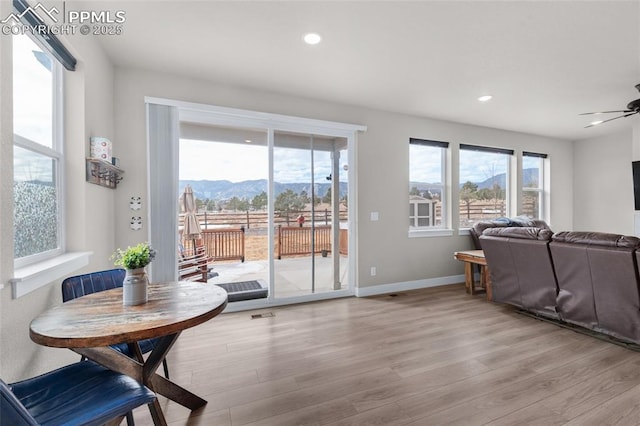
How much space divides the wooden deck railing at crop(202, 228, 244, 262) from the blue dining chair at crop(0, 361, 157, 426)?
3399mm

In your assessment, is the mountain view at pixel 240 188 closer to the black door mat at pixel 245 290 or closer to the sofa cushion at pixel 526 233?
the black door mat at pixel 245 290

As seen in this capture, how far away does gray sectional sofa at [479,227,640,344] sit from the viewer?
2.43 meters

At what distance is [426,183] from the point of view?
15.8 ft

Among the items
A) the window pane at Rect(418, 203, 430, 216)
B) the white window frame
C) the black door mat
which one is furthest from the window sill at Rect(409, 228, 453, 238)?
the black door mat

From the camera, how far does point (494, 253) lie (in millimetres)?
3518

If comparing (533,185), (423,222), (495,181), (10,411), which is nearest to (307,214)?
(423,222)

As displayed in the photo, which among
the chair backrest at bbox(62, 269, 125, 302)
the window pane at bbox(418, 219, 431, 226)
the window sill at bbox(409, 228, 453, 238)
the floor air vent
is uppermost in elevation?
the window pane at bbox(418, 219, 431, 226)

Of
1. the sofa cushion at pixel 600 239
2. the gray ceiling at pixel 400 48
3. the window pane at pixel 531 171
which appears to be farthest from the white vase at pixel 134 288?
the window pane at pixel 531 171

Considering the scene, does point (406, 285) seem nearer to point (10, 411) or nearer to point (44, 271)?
point (44, 271)

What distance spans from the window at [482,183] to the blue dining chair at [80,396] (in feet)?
16.7

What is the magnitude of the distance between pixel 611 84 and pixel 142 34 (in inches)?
197

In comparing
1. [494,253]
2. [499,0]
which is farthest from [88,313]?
[494,253]

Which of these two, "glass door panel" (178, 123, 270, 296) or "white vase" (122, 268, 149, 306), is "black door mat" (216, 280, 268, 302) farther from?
"white vase" (122, 268, 149, 306)

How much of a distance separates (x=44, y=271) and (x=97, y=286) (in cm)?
→ 38
